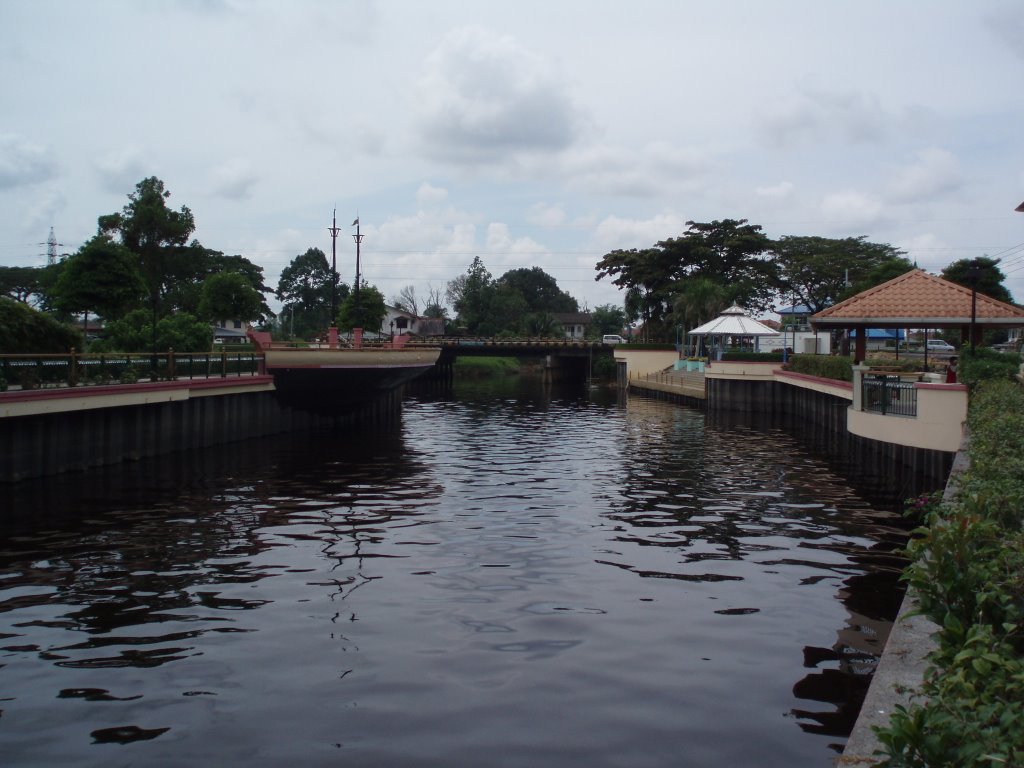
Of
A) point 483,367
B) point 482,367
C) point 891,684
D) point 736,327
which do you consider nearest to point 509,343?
point 482,367

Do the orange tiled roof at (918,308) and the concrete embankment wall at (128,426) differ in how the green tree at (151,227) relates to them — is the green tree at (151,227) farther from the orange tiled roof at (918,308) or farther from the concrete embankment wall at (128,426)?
the orange tiled roof at (918,308)

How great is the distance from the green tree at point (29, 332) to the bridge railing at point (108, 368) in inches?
79.2

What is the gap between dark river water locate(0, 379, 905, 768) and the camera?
8.16 metres

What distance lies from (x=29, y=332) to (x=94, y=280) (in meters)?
18.4

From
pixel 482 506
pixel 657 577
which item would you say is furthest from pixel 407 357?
pixel 657 577

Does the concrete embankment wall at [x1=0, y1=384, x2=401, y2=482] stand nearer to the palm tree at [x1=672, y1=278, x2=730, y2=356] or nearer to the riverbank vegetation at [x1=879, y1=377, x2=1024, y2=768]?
the riverbank vegetation at [x1=879, y1=377, x2=1024, y2=768]

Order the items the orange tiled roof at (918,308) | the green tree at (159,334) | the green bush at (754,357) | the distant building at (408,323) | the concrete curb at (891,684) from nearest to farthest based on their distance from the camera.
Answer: the concrete curb at (891,684)
the orange tiled roof at (918,308)
the green tree at (159,334)
the green bush at (754,357)
the distant building at (408,323)

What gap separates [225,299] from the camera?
62.9 metres

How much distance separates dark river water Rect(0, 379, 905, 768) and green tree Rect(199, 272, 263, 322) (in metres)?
41.3

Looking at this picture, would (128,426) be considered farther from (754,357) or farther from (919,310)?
(754,357)

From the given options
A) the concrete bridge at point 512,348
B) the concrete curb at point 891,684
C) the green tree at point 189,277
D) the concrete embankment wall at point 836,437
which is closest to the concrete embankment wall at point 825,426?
the concrete embankment wall at point 836,437

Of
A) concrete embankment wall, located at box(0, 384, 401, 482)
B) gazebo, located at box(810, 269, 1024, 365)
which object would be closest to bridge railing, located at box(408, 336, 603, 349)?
concrete embankment wall, located at box(0, 384, 401, 482)

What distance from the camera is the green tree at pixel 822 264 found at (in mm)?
73812

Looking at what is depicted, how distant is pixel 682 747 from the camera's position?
7.93 metres
